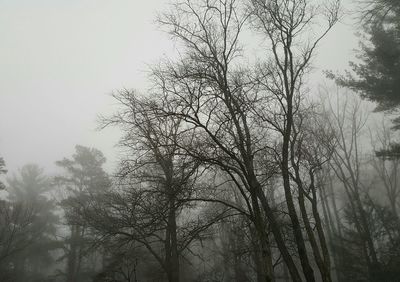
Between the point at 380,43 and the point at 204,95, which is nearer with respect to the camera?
the point at 204,95

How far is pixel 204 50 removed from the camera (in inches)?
397

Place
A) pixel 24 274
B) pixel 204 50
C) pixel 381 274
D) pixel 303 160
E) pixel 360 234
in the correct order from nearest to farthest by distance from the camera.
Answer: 1. pixel 204 50
2. pixel 303 160
3. pixel 381 274
4. pixel 360 234
5. pixel 24 274

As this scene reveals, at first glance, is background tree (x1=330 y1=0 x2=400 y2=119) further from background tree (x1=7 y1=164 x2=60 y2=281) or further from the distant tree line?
background tree (x1=7 y1=164 x2=60 y2=281)

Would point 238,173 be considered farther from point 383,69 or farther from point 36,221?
→ point 36,221

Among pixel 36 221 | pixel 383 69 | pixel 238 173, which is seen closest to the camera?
pixel 238 173

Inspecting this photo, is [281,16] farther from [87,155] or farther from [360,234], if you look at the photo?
[87,155]

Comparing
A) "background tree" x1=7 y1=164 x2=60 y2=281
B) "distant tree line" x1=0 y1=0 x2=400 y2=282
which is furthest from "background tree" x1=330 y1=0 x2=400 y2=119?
"background tree" x1=7 y1=164 x2=60 y2=281

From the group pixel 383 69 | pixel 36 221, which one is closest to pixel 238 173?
pixel 383 69

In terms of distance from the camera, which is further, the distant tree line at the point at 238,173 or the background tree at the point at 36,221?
the background tree at the point at 36,221

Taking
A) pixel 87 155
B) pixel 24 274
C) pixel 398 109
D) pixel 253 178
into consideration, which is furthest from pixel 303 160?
pixel 24 274

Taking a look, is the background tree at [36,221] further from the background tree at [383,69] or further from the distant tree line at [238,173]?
the background tree at [383,69]

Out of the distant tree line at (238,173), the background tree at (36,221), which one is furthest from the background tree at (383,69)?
the background tree at (36,221)

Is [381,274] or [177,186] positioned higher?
[177,186]

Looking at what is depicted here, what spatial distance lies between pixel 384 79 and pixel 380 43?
1.99 meters
